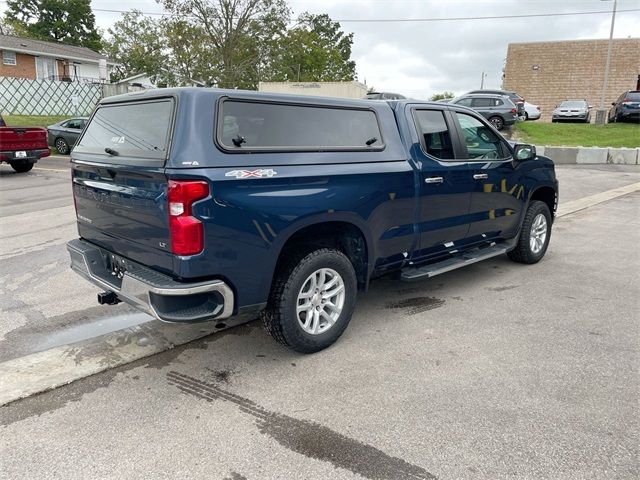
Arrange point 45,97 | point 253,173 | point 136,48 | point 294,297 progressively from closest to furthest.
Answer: point 253,173
point 294,297
point 45,97
point 136,48

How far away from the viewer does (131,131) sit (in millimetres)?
3463

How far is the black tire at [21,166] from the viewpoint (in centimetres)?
1454

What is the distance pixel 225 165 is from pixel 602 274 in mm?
4677

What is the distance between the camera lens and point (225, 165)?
3010 millimetres

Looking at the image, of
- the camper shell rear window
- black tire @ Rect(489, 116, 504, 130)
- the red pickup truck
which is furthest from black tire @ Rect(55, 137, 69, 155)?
the camper shell rear window

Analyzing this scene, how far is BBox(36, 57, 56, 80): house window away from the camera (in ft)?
123

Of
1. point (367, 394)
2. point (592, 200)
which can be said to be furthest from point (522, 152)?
point (592, 200)

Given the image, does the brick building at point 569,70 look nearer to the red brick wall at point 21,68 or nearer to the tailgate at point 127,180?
the red brick wall at point 21,68

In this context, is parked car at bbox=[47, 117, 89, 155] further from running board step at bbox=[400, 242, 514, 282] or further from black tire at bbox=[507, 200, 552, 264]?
running board step at bbox=[400, 242, 514, 282]

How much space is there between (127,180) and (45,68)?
42.0 m

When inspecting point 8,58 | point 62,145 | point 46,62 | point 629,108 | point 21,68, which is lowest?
point 62,145

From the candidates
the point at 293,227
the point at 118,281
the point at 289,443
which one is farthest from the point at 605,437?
the point at 118,281

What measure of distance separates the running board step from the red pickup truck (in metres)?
12.7

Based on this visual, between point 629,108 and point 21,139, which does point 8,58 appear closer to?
point 21,139
